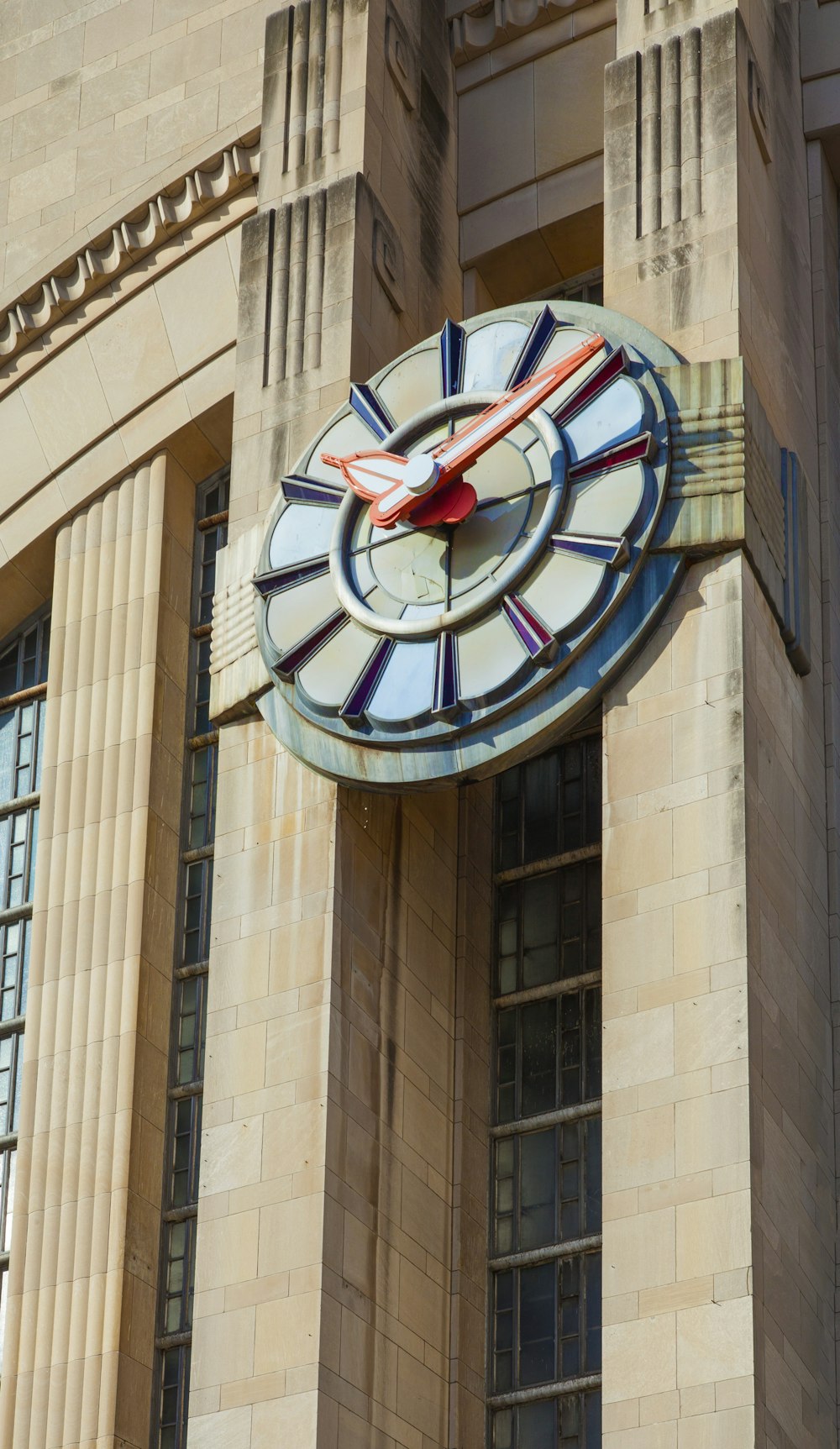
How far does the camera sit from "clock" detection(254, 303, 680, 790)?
950 inches

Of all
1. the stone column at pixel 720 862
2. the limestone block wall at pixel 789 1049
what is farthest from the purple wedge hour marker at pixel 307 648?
the limestone block wall at pixel 789 1049

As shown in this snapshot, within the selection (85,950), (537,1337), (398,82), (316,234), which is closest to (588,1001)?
(537,1337)

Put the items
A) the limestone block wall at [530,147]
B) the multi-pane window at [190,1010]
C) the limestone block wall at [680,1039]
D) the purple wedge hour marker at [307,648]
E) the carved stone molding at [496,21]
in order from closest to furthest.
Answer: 1. the limestone block wall at [680,1039]
2. the purple wedge hour marker at [307,648]
3. the multi-pane window at [190,1010]
4. the limestone block wall at [530,147]
5. the carved stone molding at [496,21]

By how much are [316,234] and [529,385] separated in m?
3.82

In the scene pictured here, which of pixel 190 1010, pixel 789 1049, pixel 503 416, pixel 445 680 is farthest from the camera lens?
pixel 190 1010

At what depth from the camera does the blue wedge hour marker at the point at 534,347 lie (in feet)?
84.4

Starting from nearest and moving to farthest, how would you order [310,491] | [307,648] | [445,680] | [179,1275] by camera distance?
1. [445,680]
2. [307,648]
3. [310,491]
4. [179,1275]

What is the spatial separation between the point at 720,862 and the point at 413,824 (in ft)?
12.8

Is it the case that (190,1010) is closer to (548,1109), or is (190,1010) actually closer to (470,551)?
(548,1109)

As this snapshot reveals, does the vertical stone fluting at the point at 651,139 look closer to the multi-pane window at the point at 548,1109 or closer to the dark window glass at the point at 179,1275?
the multi-pane window at the point at 548,1109

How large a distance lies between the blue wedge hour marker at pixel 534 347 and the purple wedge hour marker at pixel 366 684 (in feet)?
8.60

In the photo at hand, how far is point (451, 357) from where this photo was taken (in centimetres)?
2627

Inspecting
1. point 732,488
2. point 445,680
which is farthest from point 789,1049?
point 732,488

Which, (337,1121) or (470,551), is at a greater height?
(470,551)
